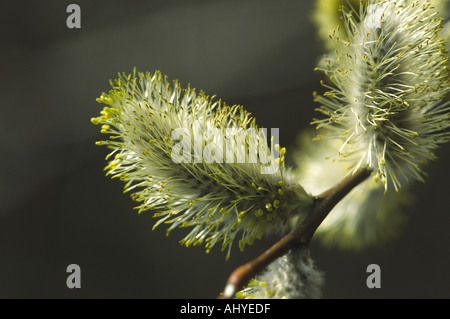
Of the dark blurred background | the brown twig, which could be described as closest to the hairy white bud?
the brown twig

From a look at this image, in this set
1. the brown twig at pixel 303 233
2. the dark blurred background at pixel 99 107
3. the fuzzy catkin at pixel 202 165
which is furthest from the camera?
the dark blurred background at pixel 99 107

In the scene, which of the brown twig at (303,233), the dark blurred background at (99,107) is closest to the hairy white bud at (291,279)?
the brown twig at (303,233)

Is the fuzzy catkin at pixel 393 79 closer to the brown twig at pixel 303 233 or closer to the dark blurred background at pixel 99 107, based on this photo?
the brown twig at pixel 303 233

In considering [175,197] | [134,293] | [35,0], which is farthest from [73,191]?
[175,197]

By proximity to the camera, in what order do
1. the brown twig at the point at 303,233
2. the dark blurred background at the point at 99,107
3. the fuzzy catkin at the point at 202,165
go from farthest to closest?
the dark blurred background at the point at 99,107
the fuzzy catkin at the point at 202,165
the brown twig at the point at 303,233

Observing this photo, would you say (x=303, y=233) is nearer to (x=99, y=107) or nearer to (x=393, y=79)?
(x=393, y=79)
